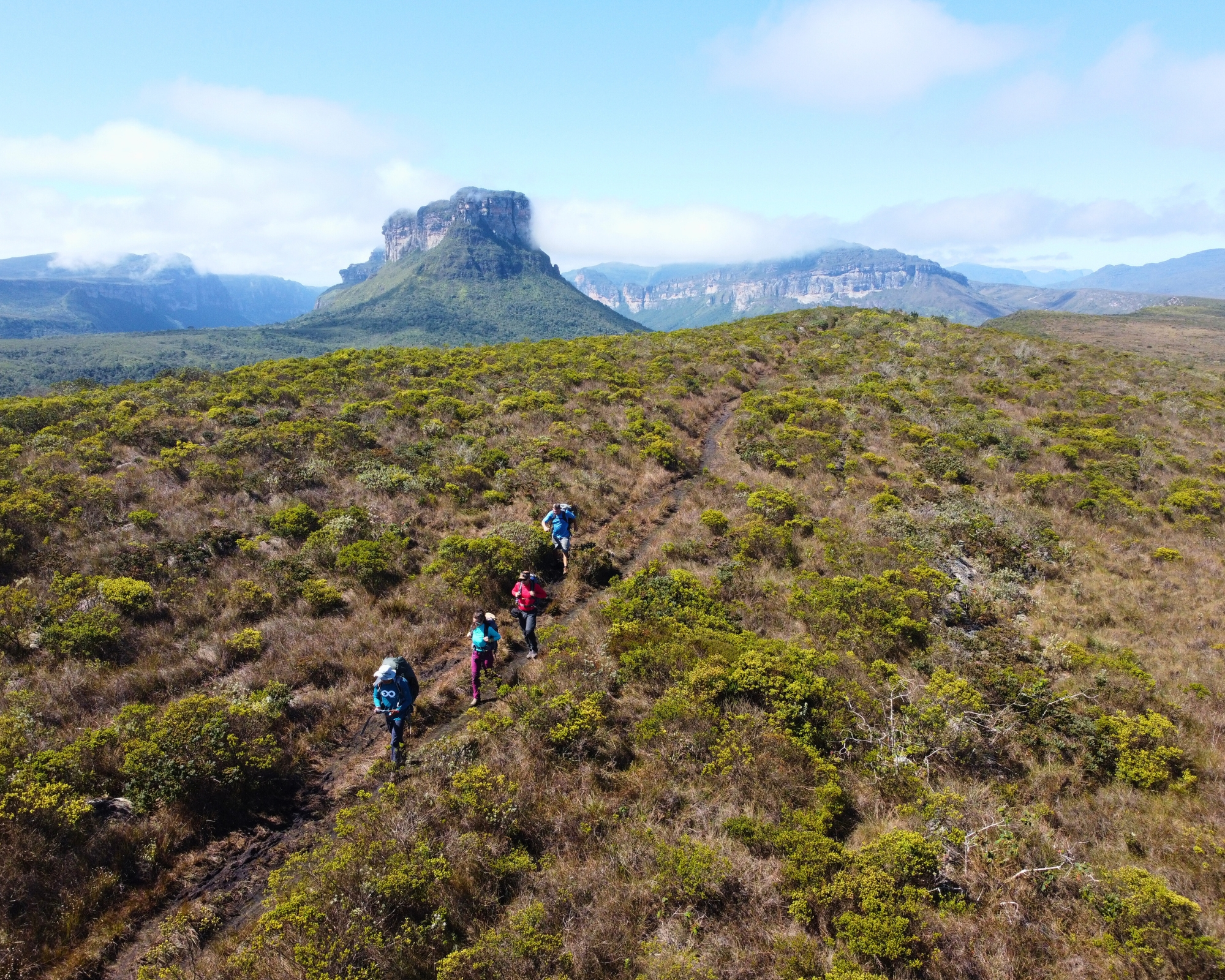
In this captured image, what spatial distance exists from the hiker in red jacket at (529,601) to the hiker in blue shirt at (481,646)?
84cm

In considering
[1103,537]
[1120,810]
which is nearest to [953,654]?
[1120,810]

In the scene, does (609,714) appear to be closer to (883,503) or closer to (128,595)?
(128,595)

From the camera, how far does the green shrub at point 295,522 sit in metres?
12.2

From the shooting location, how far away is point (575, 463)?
1678 cm

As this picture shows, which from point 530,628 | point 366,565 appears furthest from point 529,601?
point 366,565

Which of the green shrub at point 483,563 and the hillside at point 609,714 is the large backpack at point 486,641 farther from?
the green shrub at point 483,563

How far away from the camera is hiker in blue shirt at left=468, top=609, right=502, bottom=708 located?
810cm

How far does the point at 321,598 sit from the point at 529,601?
407 centimetres

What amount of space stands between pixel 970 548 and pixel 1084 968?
912 centimetres

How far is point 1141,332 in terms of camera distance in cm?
9769

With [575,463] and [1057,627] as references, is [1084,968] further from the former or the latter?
[575,463]

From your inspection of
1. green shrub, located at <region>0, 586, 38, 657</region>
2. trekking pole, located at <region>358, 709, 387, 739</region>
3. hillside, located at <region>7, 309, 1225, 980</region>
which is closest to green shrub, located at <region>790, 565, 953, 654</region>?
hillside, located at <region>7, 309, 1225, 980</region>

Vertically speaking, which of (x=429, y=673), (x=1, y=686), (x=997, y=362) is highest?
(x=997, y=362)

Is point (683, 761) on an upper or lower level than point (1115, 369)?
lower
